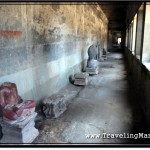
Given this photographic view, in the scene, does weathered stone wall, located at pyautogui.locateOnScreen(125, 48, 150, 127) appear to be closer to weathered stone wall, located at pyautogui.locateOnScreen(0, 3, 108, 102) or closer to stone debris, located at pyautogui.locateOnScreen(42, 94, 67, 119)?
stone debris, located at pyautogui.locateOnScreen(42, 94, 67, 119)

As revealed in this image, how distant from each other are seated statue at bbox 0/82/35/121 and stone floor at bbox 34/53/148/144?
44 cm

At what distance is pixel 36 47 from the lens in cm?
349

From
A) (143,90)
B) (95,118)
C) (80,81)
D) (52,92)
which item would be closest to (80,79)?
(80,81)

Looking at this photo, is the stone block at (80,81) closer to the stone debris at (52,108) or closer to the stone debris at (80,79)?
the stone debris at (80,79)

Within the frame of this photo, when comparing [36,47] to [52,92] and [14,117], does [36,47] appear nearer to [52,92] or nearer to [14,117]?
[52,92]

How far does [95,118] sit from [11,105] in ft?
4.65

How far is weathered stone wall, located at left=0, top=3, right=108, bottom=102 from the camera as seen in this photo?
2.74 metres

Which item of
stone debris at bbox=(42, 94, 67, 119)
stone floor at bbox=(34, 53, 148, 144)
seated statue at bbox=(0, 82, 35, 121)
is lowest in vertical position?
stone floor at bbox=(34, 53, 148, 144)

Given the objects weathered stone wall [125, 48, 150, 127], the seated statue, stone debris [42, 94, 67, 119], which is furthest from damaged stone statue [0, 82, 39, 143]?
weathered stone wall [125, 48, 150, 127]

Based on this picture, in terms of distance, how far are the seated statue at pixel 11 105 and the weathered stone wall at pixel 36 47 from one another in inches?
11.1

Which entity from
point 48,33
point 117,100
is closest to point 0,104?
point 48,33

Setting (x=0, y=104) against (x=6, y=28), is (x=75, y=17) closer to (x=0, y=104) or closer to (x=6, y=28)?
(x=6, y=28)

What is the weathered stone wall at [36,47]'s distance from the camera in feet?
8.97

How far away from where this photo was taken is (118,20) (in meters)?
19.1
